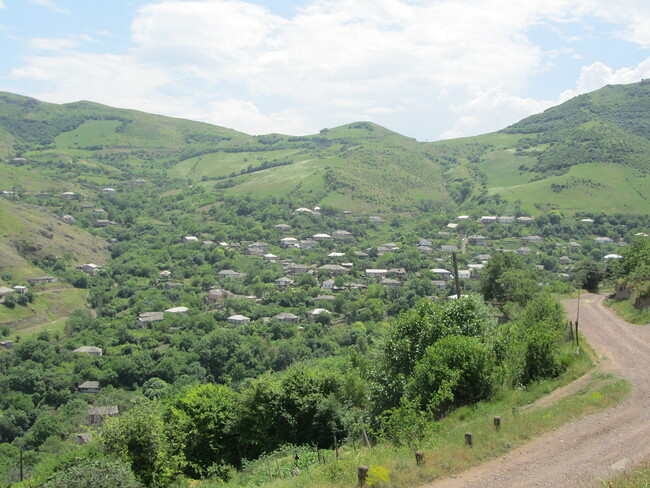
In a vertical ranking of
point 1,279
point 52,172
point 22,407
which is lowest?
point 22,407

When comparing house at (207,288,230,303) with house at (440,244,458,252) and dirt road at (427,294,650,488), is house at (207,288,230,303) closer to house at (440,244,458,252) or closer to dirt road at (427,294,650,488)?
house at (440,244,458,252)

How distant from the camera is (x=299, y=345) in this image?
53.9 metres

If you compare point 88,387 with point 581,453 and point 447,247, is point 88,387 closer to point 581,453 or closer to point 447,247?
point 581,453

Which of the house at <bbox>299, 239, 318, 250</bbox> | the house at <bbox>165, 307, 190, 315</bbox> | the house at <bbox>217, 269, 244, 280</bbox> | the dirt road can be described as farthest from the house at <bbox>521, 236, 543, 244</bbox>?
the dirt road

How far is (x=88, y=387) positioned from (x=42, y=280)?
2950 centimetres

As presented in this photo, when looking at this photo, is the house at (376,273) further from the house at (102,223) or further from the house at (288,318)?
the house at (102,223)

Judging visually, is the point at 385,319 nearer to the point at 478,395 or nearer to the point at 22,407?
the point at 22,407

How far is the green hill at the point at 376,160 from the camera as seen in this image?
379ft

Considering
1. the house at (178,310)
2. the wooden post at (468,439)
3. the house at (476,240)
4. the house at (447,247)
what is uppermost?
the wooden post at (468,439)

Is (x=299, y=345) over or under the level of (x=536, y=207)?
under

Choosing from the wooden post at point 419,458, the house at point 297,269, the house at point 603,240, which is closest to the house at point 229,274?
the house at point 297,269

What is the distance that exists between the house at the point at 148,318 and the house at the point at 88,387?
15708mm

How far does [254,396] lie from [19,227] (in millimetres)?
74969

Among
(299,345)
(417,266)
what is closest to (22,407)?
(299,345)
